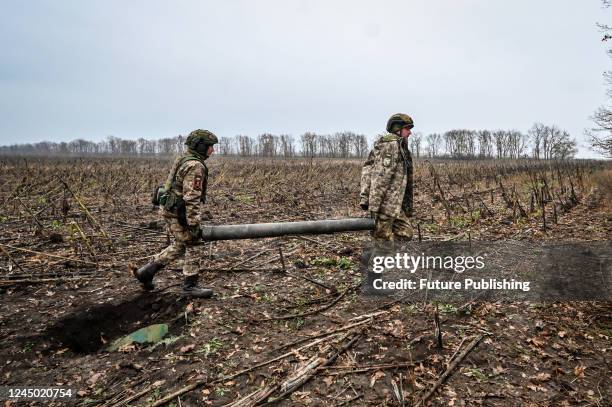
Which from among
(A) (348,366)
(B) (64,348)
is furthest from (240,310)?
(B) (64,348)

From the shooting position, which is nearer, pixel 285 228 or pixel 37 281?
pixel 285 228

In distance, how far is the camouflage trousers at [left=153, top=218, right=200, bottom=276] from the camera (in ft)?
15.9

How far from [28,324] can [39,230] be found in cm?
403

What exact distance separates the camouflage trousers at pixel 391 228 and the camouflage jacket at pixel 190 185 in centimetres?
241

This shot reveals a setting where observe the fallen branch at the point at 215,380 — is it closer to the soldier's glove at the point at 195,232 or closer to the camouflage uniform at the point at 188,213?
the camouflage uniform at the point at 188,213

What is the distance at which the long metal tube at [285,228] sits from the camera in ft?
16.4

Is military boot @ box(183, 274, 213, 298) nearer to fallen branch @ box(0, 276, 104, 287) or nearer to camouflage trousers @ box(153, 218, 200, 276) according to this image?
camouflage trousers @ box(153, 218, 200, 276)

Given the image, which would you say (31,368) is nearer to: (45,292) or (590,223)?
(45,292)

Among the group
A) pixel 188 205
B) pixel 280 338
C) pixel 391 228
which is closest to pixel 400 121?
pixel 391 228

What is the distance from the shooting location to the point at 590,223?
330 inches

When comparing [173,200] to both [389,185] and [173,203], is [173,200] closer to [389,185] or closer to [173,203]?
[173,203]

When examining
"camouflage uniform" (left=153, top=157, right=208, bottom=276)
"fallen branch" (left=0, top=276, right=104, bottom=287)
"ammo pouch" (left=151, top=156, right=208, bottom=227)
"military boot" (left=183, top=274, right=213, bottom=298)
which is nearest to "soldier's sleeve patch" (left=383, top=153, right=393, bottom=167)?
"camouflage uniform" (left=153, top=157, right=208, bottom=276)

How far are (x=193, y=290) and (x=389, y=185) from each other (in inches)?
121

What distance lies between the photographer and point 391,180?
16.3ft
